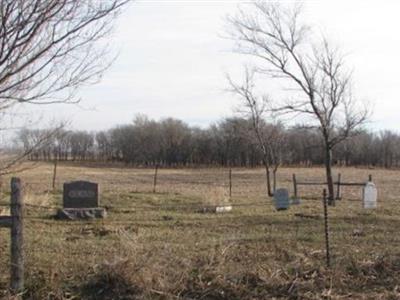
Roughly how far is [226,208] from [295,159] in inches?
3940

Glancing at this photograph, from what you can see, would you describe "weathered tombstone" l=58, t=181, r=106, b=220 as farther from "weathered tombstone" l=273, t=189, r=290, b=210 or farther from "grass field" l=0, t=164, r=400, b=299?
"weathered tombstone" l=273, t=189, r=290, b=210

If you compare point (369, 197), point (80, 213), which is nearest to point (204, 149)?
point (369, 197)

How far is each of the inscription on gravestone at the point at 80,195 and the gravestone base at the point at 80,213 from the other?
0.61 meters

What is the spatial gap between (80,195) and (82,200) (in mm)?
204

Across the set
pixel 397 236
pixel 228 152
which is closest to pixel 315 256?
pixel 397 236

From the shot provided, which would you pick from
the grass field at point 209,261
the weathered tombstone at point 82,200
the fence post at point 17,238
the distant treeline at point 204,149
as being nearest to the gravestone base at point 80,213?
the weathered tombstone at point 82,200

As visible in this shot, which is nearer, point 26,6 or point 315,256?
point 26,6

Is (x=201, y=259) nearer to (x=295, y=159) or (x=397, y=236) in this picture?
(x=397, y=236)

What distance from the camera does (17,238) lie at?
7258 millimetres

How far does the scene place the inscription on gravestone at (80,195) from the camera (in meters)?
19.5

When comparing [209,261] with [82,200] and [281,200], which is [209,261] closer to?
[82,200]

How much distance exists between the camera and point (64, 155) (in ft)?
445

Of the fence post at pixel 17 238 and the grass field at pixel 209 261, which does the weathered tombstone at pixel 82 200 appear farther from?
the fence post at pixel 17 238

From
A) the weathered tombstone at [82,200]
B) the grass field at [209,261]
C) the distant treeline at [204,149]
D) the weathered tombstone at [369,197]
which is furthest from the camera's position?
the distant treeline at [204,149]
